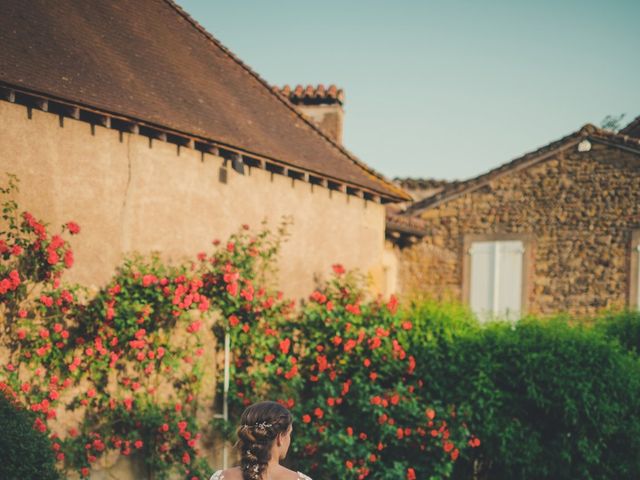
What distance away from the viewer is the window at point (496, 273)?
52.4ft

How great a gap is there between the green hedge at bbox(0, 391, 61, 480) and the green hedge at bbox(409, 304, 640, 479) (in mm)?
5299

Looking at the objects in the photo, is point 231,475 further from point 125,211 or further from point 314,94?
point 314,94

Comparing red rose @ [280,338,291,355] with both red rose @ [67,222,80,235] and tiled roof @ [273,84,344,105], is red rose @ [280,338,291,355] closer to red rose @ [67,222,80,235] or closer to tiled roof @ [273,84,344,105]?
red rose @ [67,222,80,235]

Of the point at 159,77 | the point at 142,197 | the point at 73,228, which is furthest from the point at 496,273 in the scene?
the point at 73,228

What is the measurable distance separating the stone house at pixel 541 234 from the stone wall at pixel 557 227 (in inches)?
0.8

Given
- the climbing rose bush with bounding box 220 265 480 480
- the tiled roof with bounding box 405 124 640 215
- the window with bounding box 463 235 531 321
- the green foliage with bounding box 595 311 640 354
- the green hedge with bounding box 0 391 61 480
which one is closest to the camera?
the green hedge with bounding box 0 391 61 480

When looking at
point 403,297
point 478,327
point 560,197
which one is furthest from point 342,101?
point 478,327

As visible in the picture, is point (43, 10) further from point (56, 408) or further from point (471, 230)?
point (471, 230)

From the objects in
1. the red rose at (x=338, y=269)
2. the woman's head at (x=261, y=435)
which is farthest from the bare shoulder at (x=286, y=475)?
the red rose at (x=338, y=269)

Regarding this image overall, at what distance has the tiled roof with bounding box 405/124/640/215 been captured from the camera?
1510cm

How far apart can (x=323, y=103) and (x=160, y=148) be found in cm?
633

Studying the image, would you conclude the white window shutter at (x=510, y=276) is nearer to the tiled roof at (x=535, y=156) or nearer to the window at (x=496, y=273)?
the window at (x=496, y=273)

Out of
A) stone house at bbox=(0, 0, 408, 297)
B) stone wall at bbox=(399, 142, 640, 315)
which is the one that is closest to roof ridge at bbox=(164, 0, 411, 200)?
stone house at bbox=(0, 0, 408, 297)

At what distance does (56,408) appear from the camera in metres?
7.70
